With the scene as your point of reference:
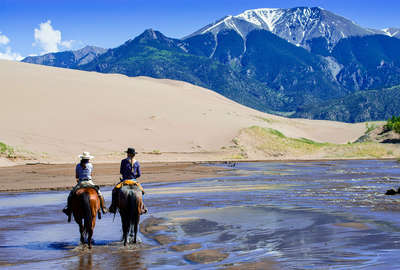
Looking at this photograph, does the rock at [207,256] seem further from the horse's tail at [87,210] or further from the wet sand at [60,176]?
the wet sand at [60,176]

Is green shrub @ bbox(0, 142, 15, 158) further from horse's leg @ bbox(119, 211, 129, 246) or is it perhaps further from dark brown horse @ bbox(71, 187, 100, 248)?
horse's leg @ bbox(119, 211, 129, 246)

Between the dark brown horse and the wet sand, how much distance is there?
17.2 meters

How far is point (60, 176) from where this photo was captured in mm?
38688

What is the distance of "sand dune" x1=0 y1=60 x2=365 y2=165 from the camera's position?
59469 millimetres

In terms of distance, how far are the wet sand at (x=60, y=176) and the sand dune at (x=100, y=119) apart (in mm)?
8679

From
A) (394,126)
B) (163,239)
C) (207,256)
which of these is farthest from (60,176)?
(394,126)

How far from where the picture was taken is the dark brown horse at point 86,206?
47.1 feet

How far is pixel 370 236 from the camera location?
47.8ft

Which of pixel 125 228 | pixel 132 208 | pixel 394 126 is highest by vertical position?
pixel 394 126

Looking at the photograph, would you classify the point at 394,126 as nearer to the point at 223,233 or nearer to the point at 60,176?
the point at 60,176

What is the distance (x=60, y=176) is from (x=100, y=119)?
33856mm

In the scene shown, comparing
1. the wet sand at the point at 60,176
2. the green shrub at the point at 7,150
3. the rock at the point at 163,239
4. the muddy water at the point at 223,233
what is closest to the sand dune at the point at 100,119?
the green shrub at the point at 7,150

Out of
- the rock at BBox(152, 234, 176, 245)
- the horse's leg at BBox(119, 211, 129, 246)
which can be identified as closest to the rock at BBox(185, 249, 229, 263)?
the rock at BBox(152, 234, 176, 245)

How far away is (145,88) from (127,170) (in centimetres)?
8278
